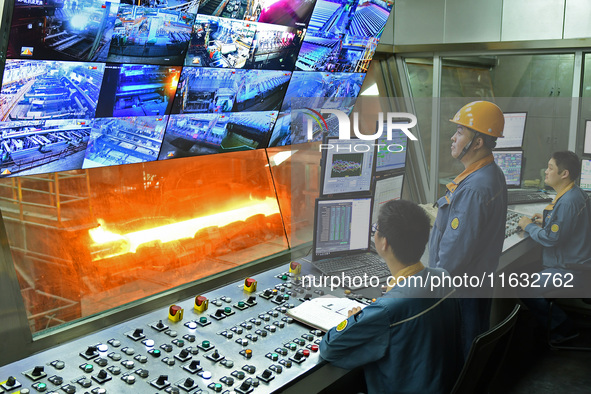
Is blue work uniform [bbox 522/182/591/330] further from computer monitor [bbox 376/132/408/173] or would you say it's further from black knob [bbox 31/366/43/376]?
black knob [bbox 31/366/43/376]

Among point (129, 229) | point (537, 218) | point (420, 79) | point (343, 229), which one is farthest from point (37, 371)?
point (420, 79)

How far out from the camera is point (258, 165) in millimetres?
2982

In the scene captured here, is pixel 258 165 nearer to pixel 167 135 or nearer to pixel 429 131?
pixel 167 135

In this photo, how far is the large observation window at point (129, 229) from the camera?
2.00 m

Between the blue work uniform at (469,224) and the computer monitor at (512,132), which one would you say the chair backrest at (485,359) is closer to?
the blue work uniform at (469,224)

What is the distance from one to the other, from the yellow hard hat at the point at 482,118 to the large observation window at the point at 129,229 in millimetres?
1140

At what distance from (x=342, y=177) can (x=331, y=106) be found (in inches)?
37.5

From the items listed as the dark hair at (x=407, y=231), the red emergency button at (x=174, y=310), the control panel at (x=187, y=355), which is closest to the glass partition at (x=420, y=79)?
the dark hair at (x=407, y=231)

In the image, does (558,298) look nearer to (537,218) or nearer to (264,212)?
(537,218)

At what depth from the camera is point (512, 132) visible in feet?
7.75

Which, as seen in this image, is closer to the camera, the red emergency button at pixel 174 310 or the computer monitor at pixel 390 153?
the red emergency button at pixel 174 310

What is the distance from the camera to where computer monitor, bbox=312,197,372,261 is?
2.62m

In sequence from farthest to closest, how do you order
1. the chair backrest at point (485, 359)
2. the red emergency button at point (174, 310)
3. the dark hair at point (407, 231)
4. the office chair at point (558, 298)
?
the office chair at point (558, 298)
the red emergency button at point (174, 310)
the dark hair at point (407, 231)
the chair backrest at point (485, 359)

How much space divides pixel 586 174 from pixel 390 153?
0.88 metres
